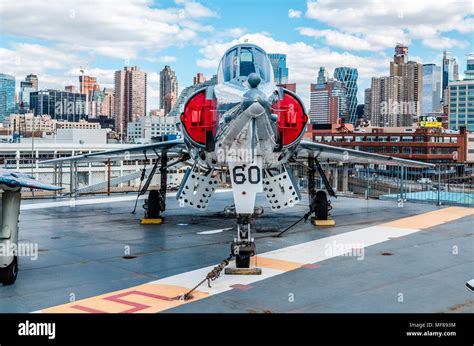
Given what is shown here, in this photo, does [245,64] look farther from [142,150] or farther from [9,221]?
[142,150]

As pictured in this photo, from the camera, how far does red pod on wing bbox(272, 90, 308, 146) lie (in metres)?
13.5

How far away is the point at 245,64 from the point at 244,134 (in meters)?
3.39

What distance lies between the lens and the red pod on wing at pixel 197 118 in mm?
13133

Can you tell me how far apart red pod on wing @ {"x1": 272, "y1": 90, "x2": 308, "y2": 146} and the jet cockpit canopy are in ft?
2.64

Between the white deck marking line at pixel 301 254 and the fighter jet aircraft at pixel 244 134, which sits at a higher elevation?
the fighter jet aircraft at pixel 244 134

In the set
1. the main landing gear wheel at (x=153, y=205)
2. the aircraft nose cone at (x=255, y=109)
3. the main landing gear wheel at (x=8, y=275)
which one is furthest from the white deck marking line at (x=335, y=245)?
the main landing gear wheel at (x=153, y=205)

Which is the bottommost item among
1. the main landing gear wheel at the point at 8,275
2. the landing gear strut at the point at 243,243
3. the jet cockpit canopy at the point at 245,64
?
the main landing gear wheel at the point at 8,275

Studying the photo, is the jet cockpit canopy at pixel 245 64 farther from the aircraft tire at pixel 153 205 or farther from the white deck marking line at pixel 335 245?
the aircraft tire at pixel 153 205

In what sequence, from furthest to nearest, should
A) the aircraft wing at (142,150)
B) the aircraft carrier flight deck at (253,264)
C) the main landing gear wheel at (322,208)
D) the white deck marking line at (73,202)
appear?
the white deck marking line at (73,202), the aircraft wing at (142,150), the main landing gear wheel at (322,208), the aircraft carrier flight deck at (253,264)

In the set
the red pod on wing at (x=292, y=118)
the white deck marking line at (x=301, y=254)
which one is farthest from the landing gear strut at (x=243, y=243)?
the red pod on wing at (x=292, y=118)

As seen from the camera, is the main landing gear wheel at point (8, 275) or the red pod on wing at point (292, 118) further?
the red pod on wing at point (292, 118)

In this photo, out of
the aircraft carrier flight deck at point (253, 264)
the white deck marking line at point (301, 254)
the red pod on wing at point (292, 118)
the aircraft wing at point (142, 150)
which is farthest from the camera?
the aircraft wing at point (142, 150)

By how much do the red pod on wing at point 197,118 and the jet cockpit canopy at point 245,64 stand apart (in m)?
1.04
